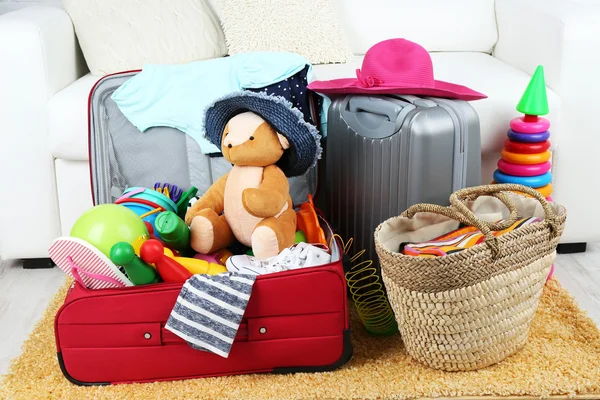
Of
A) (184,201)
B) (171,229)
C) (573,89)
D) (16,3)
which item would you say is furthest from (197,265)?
(16,3)

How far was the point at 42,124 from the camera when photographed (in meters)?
1.70

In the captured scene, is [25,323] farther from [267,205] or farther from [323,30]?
[323,30]

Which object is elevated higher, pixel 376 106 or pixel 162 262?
pixel 376 106

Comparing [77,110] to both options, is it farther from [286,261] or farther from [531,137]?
[531,137]

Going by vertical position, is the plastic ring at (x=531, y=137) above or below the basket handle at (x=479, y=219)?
above

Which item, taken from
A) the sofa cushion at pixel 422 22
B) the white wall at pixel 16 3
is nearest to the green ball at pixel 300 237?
the sofa cushion at pixel 422 22

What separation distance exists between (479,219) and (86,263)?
709 millimetres

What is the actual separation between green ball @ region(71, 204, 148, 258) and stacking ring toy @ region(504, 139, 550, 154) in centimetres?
84

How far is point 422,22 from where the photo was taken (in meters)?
2.15

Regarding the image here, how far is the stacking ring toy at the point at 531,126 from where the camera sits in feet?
5.07

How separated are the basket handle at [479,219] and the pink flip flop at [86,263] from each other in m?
0.56

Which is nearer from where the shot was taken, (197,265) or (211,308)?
(211,308)

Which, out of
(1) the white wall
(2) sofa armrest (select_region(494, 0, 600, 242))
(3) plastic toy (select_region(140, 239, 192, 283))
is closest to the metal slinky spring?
(3) plastic toy (select_region(140, 239, 192, 283))

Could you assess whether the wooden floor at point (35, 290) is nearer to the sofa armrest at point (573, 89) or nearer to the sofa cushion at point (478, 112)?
the sofa armrest at point (573, 89)
